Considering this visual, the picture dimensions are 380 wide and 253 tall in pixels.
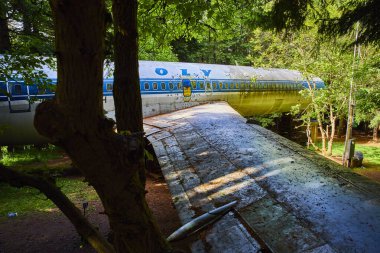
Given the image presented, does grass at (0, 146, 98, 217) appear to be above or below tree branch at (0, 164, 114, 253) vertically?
below

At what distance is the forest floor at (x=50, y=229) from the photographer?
6.96 metres

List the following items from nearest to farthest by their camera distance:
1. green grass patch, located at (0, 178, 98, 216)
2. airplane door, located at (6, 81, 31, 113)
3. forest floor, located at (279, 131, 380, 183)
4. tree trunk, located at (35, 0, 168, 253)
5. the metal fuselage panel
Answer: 1. tree trunk, located at (35, 0, 168, 253)
2. green grass patch, located at (0, 178, 98, 216)
3. airplane door, located at (6, 81, 31, 113)
4. the metal fuselage panel
5. forest floor, located at (279, 131, 380, 183)

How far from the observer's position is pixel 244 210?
3.54m

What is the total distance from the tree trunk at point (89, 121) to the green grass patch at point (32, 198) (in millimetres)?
7477

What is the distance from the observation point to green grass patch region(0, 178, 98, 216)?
9359 mm

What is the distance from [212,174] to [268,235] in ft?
6.77

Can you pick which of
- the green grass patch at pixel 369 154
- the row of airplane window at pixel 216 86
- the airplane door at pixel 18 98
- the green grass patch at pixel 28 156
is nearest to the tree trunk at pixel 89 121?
the airplane door at pixel 18 98

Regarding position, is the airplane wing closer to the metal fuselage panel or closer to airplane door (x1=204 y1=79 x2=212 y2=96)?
the metal fuselage panel

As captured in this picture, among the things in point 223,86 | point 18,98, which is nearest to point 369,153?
point 223,86

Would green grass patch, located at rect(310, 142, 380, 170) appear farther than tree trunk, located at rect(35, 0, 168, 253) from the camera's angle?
Yes

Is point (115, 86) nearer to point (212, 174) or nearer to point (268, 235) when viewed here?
point (212, 174)

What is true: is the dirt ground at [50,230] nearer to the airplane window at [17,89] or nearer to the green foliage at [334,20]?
the airplane window at [17,89]

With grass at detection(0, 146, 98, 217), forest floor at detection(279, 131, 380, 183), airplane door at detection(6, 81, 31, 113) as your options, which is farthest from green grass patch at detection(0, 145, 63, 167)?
forest floor at detection(279, 131, 380, 183)

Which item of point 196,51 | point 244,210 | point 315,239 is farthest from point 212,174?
point 196,51
